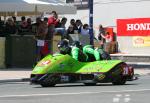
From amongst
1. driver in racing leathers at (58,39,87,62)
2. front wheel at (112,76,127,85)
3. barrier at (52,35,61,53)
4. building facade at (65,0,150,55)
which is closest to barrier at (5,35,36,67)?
barrier at (52,35,61,53)

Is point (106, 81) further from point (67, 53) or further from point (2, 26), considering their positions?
point (2, 26)

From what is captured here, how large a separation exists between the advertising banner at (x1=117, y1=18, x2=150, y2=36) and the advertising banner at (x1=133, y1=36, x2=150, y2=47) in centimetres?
24

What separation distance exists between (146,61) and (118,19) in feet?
16.9

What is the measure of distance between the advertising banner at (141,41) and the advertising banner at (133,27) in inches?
9.6

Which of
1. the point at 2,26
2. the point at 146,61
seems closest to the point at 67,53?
the point at 2,26

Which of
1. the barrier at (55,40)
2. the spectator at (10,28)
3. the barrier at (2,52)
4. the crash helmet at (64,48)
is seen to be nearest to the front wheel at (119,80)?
the crash helmet at (64,48)

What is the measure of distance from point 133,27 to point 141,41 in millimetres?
1115

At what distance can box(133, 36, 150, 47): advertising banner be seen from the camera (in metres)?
39.6

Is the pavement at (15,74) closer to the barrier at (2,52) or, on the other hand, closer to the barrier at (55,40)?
the barrier at (2,52)

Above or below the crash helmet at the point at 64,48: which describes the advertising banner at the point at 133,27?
above

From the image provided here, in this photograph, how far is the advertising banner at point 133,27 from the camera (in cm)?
3969

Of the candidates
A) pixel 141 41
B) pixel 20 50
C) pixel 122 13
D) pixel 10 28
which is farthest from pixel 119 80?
pixel 122 13

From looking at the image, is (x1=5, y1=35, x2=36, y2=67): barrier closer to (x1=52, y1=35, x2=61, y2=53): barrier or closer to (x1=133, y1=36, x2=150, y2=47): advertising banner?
(x1=52, y1=35, x2=61, y2=53): barrier

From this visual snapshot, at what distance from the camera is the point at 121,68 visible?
20.1 metres
